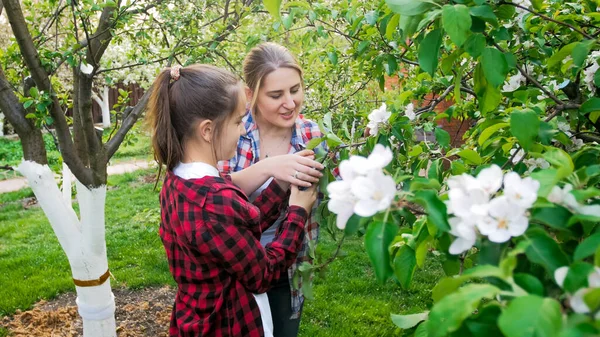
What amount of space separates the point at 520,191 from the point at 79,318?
3.87 m

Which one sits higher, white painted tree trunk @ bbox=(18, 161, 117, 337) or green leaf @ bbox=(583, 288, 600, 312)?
green leaf @ bbox=(583, 288, 600, 312)

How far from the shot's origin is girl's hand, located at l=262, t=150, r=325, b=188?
68.6 inches

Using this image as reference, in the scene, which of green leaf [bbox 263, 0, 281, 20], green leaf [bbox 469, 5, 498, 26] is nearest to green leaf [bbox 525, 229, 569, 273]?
green leaf [bbox 469, 5, 498, 26]

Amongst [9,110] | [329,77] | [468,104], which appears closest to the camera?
[468,104]

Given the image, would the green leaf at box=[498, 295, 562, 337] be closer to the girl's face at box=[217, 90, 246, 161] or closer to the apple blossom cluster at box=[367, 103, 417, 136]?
the apple blossom cluster at box=[367, 103, 417, 136]

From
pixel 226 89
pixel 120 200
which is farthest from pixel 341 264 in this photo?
pixel 120 200

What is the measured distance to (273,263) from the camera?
1.75 m

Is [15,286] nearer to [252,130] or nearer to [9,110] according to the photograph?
[9,110]

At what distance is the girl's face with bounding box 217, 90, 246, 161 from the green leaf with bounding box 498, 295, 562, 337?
131 centimetres

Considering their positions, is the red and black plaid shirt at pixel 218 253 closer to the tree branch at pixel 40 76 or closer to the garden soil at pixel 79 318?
the tree branch at pixel 40 76

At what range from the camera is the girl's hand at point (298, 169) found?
5.72 feet

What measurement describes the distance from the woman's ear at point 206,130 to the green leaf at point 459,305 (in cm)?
123

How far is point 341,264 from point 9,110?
10.9 ft

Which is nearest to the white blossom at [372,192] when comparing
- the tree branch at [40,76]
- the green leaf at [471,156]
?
A: the green leaf at [471,156]
